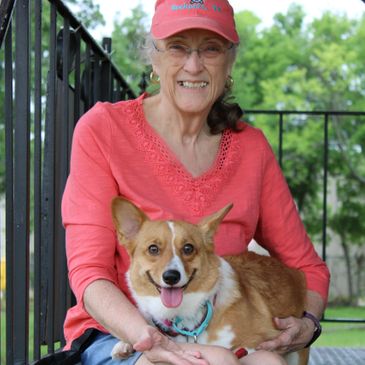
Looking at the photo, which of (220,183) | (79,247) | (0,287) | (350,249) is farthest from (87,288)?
(350,249)

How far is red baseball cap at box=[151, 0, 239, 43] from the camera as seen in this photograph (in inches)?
86.8

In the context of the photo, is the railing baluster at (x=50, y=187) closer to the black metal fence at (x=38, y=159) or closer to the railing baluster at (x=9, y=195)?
the black metal fence at (x=38, y=159)

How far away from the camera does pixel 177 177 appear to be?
7.57 feet

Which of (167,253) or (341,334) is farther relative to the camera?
(341,334)

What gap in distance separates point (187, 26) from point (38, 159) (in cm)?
63

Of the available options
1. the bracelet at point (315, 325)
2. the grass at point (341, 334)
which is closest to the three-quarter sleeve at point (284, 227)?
the bracelet at point (315, 325)

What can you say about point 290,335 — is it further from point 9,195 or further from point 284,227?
point 9,195

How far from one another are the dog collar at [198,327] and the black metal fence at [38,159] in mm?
504

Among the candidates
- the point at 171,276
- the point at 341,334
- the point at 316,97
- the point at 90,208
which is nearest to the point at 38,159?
the point at 90,208

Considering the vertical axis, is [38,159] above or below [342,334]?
above

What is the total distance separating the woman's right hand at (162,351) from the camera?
1.80 m

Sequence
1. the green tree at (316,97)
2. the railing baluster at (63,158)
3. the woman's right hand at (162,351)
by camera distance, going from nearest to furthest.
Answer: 1. the woman's right hand at (162,351)
2. the railing baluster at (63,158)
3. the green tree at (316,97)

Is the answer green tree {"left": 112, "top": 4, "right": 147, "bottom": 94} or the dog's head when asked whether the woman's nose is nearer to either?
the dog's head

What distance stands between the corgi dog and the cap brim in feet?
1.72
